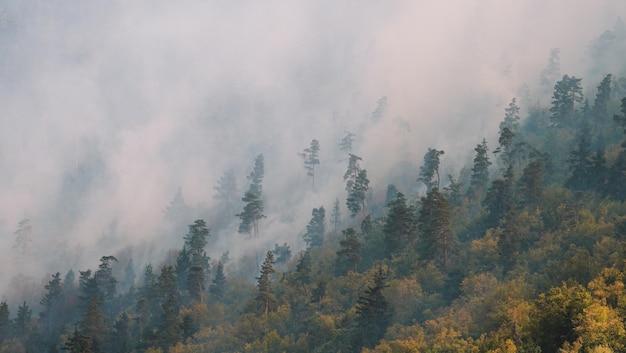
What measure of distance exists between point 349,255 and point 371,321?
25195 millimetres

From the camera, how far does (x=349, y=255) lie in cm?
11081

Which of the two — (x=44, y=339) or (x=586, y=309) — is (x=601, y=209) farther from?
(x=44, y=339)

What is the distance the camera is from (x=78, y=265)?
197875mm

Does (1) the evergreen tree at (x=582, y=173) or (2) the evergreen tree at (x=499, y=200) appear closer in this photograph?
(1) the evergreen tree at (x=582, y=173)

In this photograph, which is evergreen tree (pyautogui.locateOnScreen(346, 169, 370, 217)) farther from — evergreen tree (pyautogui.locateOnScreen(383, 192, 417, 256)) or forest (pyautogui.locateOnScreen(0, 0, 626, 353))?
evergreen tree (pyautogui.locateOnScreen(383, 192, 417, 256))

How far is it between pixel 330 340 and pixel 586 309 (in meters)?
44.7

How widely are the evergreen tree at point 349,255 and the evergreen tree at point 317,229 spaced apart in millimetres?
40750

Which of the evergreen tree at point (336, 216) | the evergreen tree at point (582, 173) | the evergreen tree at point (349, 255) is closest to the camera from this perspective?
the evergreen tree at point (582, 173)

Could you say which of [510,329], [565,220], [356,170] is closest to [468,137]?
[356,170]

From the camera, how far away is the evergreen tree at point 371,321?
280 feet

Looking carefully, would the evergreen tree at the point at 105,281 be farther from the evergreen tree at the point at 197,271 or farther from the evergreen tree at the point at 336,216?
the evergreen tree at the point at 336,216

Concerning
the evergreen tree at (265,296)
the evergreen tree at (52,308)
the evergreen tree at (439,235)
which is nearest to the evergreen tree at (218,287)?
the evergreen tree at (265,296)

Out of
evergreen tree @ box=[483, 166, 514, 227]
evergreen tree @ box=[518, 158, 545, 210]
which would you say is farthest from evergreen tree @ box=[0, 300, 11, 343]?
evergreen tree @ box=[518, 158, 545, 210]

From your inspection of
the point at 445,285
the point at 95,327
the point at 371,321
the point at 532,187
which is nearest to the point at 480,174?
the point at 532,187
